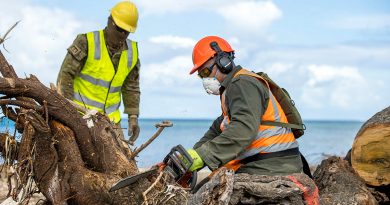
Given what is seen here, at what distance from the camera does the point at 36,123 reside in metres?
5.82

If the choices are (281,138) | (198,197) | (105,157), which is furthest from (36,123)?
(281,138)

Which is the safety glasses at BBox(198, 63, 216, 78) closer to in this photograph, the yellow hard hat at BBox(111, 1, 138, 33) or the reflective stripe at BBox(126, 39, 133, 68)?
the yellow hard hat at BBox(111, 1, 138, 33)

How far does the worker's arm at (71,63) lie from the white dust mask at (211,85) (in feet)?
8.83

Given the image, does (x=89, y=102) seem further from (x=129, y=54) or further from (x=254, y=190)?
(x=254, y=190)

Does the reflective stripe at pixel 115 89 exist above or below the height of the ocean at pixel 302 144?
above

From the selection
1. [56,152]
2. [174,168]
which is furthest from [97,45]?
[174,168]

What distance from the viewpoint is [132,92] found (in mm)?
9180

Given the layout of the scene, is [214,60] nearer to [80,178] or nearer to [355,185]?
[80,178]

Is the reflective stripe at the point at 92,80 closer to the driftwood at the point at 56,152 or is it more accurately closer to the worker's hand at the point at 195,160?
the driftwood at the point at 56,152

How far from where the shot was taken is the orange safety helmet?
598 cm

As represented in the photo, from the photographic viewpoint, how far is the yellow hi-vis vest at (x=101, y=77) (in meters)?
8.49

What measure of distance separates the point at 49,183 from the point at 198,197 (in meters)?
1.35

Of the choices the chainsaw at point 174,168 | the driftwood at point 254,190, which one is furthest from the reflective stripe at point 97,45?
the driftwood at point 254,190

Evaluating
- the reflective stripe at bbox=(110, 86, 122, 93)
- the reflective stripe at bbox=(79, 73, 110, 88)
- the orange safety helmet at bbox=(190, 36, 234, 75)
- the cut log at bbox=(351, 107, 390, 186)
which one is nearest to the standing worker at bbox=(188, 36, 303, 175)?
the orange safety helmet at bbox=(190, 36, 234, 75)
